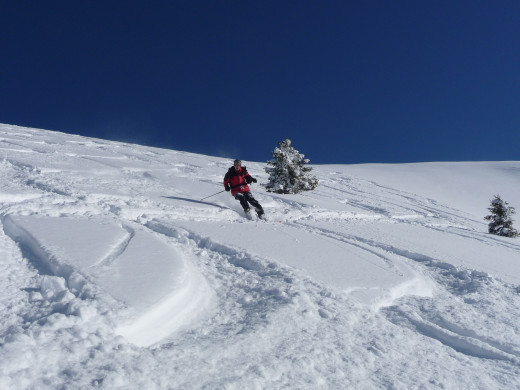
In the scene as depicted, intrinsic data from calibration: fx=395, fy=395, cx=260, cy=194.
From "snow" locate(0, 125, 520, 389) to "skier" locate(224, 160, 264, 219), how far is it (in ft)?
3.68

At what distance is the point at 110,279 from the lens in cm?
402

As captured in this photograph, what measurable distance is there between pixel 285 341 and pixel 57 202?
19.1 ft

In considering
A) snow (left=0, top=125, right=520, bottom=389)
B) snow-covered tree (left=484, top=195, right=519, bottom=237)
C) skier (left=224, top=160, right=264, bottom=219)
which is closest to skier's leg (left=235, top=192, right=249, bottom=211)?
skier (left=224, top=160, right=264, bottom=219)

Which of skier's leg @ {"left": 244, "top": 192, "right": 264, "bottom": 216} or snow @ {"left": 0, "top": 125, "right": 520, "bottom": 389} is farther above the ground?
skier's leg @ {"left": 244, "top": 192, "right": 264, "bottom": 216}

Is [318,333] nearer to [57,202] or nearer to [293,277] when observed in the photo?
[293,277]

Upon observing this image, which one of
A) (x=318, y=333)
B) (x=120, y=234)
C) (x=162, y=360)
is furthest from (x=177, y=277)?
(x=120, y=234)

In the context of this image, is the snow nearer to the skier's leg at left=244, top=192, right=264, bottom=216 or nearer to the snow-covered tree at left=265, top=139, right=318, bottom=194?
the skier's leg at left=244, top=192, right=264, bottom=216

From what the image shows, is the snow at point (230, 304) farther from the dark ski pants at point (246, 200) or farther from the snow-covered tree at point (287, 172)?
the snow-covered tree at point (287, 172)

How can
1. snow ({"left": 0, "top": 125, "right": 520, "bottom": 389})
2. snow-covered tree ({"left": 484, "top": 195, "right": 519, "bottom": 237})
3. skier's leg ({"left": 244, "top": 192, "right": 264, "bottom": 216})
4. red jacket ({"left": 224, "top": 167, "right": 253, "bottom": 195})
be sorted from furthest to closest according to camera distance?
1. snow-covered tree ({"left": 484, "top": 195, "right": 519, "bottom": 237})
2. red jacket ({"left": 224, "top": 167, "right": 253, "bottom": 195})
3. skier's leg ({"left": 244, "top": 192, "right": 264, "bottom": 216})
4. snow ({"left": 0, "top": 125, "right": 520, "bottom": 389})

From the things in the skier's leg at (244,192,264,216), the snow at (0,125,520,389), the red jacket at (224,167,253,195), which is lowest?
the snow at (0,125,520,389)

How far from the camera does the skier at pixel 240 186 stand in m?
9.46

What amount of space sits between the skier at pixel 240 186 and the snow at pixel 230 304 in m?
1.12

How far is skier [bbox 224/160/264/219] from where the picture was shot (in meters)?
9.46

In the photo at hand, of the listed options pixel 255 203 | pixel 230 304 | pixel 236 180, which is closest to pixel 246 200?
pixel 255 203
